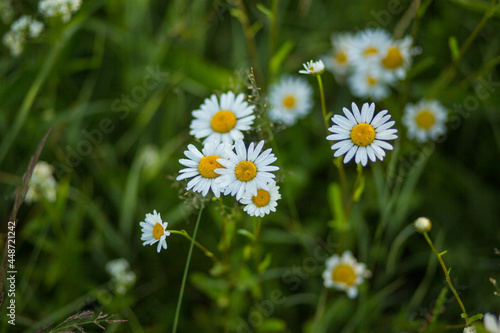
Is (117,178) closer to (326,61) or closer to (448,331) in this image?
(326,61)

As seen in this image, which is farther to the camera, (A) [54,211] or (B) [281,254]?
(B) [281,254]

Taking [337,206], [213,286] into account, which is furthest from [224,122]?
→ [213,286]

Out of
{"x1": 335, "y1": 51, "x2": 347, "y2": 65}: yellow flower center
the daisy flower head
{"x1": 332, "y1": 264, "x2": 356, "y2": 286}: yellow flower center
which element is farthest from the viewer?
{"x1": 335, "y1": 51, "x2": 347, "y2": 65}: yellow flower center

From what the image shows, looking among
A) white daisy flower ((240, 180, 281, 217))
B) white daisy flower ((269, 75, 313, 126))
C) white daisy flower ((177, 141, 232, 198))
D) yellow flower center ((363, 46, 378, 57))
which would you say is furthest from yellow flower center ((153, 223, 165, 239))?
yellow flower center ((363, 46, 378, 57))

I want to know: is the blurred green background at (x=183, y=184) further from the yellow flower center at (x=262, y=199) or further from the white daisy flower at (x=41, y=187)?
the yellow flower center at (x=262, y=199)

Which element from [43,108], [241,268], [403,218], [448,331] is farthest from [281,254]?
[43,108]

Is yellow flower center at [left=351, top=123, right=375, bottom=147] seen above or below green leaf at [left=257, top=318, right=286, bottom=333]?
above

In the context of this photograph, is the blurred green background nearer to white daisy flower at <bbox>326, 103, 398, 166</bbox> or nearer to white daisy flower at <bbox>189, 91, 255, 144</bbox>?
white daisy flower at <bbox>189, 91, 255, 144</bbox>
